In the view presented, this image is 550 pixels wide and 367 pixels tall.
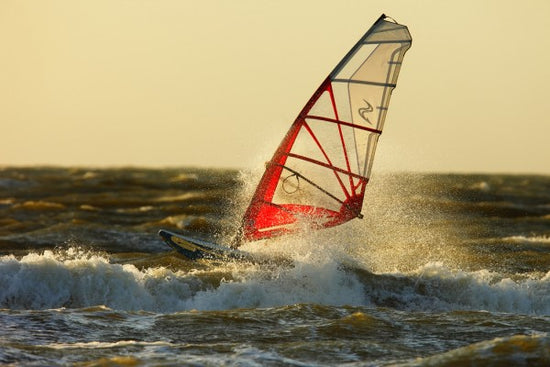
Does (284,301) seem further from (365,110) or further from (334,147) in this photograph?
(365,110)

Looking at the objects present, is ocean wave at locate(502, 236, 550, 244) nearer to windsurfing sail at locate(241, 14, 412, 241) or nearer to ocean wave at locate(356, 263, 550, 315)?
ocean wave at locate(356, 263, 550, 315)

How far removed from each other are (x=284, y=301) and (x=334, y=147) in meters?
2.50

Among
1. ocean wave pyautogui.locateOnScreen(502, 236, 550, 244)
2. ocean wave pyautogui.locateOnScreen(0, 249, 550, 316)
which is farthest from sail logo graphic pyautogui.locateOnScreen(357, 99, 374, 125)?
ocean wave pyautogui.locateOnScreen(502, 236, 550, 244)

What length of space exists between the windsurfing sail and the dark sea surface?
18.1 inches

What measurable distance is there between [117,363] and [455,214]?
23.1 metres

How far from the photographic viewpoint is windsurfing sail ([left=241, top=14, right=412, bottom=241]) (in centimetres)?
1452

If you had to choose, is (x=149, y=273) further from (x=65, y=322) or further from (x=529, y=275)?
(x=529, y=275)

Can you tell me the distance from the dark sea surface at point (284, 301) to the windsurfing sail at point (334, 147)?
46 centimetres

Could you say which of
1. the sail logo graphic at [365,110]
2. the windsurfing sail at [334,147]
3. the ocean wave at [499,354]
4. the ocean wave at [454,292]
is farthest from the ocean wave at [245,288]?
the ocean wave at [499,354]

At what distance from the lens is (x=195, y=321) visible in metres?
12.3

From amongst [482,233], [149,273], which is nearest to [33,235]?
[149,273]

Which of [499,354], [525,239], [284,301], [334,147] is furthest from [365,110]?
[525,239]

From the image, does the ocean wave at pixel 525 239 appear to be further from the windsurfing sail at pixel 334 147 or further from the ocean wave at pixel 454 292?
the windsurfing sail at pixel 334 147

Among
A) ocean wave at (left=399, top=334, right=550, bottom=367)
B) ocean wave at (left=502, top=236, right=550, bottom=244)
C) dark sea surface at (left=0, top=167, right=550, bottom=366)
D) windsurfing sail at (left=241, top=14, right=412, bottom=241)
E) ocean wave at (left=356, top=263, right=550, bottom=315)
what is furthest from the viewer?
ocean wave at (left=502, top=236, right=550, bottom=244)
